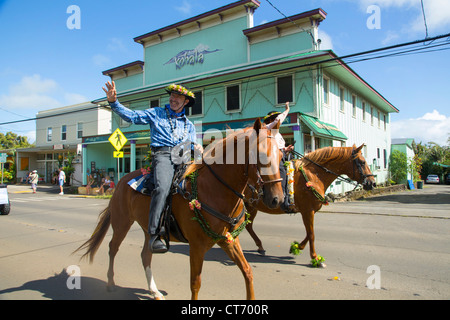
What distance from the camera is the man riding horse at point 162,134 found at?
135 inches

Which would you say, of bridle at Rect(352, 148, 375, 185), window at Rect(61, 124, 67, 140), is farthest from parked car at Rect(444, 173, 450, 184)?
window at Rect(61, 124, 67, 140)

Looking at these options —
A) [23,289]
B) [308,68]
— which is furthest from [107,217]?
[308,68]

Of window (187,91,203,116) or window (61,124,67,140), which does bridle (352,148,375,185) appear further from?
window (61,124,67,140)

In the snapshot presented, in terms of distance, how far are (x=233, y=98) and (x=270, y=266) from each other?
14461 millimetres

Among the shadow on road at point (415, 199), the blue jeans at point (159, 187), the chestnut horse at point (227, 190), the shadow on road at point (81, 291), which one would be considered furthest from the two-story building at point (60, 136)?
the chestnut horse at point (227, 190)

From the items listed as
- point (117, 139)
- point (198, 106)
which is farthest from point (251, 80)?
point (117, 139)

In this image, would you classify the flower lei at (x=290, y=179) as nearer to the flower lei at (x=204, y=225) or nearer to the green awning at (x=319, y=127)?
the flower lei at (x=204, y=225)

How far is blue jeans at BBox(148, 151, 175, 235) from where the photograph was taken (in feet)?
11.2

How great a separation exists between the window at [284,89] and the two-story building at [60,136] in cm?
1884

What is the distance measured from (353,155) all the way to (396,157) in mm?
25022

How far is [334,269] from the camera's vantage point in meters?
4.83

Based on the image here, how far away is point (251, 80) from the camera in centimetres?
1748

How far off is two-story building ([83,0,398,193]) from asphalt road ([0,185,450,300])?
7390mm

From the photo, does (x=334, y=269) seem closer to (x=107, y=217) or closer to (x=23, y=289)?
(x=107, y=217)
